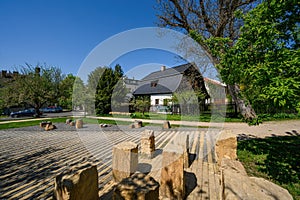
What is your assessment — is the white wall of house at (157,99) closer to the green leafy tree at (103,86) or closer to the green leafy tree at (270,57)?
the green leafy tree at (103,86)

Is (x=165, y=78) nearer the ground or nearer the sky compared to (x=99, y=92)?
nearer the sky

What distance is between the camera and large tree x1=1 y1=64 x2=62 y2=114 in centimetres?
1955

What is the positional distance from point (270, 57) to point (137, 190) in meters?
3.35

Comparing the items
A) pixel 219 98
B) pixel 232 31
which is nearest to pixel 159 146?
pixel 232 31

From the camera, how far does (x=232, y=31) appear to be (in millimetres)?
12023

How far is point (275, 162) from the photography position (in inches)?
181

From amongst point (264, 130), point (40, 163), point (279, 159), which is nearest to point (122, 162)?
point (40, 163)

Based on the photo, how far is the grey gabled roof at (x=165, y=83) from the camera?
78.6ft

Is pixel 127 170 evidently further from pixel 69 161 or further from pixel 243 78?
pixel 243 78

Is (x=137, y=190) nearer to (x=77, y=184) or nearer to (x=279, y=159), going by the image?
(x=77, y=184)

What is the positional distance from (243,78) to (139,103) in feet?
58.8

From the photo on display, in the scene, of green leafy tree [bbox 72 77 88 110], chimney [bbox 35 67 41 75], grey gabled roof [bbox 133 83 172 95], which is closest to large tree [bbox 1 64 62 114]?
chimney [bbox 35 67 41 75]

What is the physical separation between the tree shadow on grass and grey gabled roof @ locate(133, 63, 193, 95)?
16.0 meters

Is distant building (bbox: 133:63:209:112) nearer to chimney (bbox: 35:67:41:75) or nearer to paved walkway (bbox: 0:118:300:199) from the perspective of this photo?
paved walkway (bbox: 0:118:300:199)
